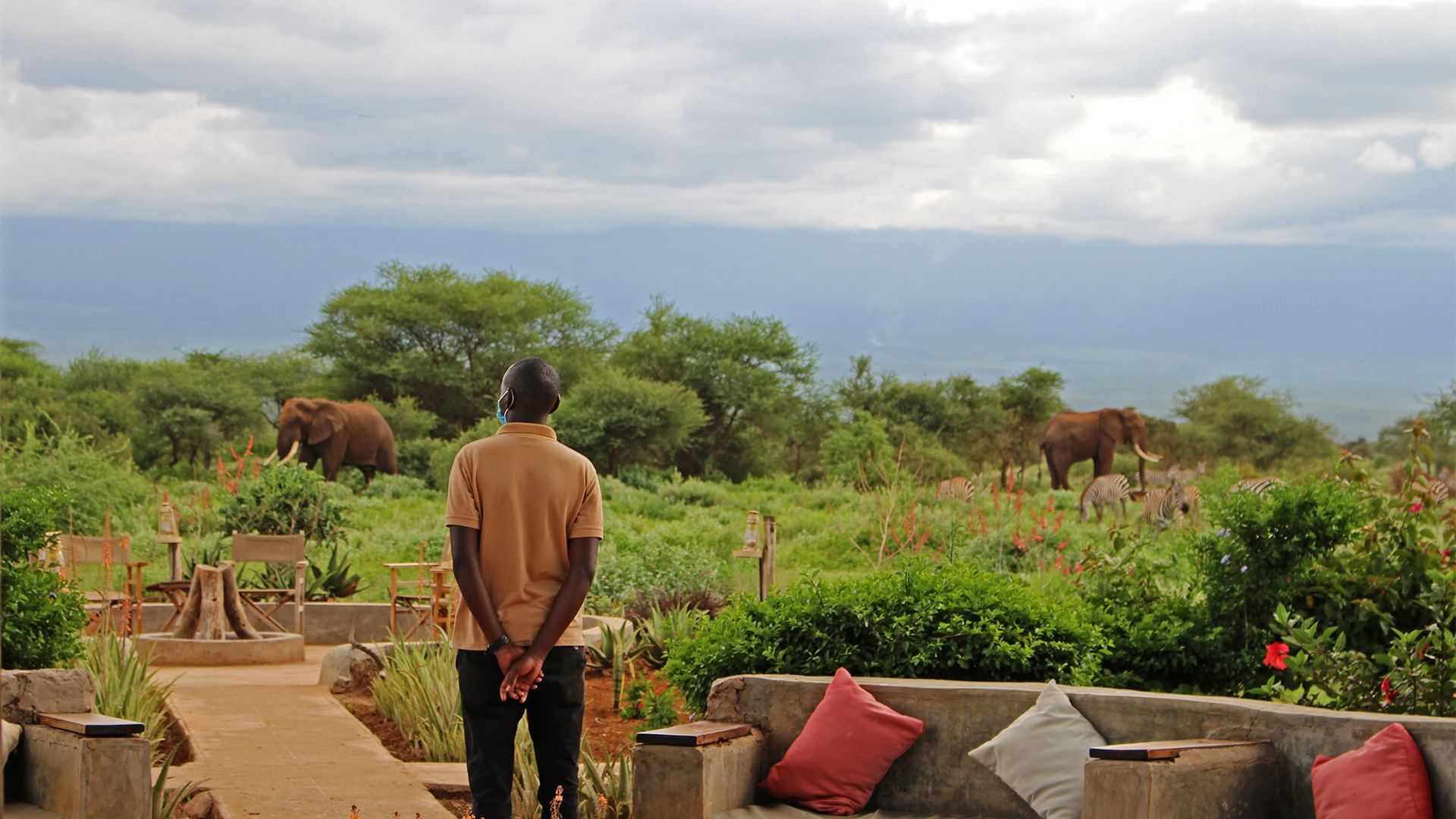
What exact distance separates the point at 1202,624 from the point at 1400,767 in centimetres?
241

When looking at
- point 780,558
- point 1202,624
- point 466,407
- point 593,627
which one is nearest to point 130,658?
point 593,627

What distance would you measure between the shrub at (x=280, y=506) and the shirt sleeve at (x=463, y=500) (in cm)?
1089

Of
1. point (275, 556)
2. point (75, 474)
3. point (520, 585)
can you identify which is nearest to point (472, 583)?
point (520, 585)

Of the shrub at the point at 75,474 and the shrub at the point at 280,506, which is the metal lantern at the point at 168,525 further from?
the shrub at the point at 75,474

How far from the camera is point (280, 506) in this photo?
577 inches

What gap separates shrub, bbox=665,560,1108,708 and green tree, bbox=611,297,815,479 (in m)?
31.4

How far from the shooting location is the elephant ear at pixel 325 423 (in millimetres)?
28469

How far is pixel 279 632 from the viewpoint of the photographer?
11.7 metres

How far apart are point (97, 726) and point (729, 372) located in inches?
1369

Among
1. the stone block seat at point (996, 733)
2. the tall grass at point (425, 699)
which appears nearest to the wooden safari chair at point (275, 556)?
the tall grass at point (425, 699)

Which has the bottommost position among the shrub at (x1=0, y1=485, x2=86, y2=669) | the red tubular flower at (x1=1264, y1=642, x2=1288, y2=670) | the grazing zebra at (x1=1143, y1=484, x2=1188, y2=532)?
the grazing zebra at (x1=1143, y1=484, x2=1188, y2=532)

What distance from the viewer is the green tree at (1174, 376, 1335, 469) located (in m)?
41.9

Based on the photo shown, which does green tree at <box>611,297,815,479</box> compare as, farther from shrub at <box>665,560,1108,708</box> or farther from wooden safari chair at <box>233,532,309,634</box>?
shrub at <box>665,560,1108,708</box>

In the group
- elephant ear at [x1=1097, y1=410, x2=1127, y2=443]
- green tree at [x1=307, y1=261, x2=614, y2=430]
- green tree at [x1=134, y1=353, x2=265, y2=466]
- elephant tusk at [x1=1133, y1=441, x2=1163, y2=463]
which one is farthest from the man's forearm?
green tree at [x1=307, y1=261, x2=614, y2=430]
